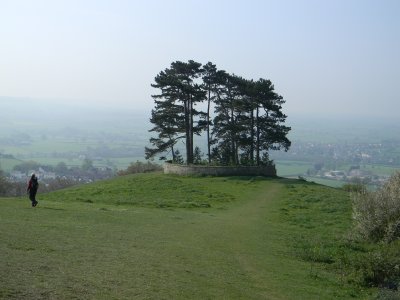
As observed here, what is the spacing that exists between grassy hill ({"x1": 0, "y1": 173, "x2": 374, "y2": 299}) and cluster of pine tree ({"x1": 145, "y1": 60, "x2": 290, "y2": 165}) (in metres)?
23.3

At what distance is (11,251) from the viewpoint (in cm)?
1135

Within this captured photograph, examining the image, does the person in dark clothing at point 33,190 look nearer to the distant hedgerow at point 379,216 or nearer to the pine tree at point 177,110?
the distant hedgerow at point 379,216

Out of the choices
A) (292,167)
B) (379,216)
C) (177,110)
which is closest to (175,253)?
(379,216)

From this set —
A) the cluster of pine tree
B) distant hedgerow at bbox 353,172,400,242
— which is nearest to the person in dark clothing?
distant hedgerow at bbox 353,172,400,242

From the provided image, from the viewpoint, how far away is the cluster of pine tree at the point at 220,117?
164 feet

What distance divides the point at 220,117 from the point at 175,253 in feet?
134

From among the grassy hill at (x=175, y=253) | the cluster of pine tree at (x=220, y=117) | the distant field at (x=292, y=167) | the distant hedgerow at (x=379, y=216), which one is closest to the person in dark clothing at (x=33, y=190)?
the grassy hill at (x=175, y=253)

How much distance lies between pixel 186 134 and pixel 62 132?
126719mm

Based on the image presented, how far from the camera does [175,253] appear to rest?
1394 cm

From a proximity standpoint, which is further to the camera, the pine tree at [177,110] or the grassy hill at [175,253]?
the pine tree at [177,110]

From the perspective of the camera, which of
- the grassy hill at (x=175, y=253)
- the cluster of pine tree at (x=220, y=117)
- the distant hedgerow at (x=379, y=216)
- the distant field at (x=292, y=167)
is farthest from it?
the distant field at (x=292, y=167)

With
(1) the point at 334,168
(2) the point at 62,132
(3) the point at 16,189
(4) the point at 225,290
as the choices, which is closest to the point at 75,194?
(3) the point at 16,189

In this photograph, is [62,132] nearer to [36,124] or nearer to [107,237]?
[36,124]

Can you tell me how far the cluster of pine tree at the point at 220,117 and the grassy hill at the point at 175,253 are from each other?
2326 centimetres
